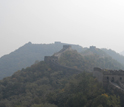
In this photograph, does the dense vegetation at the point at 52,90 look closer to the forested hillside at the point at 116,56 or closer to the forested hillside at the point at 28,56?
the forested hillside at the point at 28,56

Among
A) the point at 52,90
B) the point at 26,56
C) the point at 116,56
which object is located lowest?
the point at 52,90

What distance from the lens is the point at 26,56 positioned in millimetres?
123250

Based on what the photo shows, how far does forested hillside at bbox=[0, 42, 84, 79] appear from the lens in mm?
106750

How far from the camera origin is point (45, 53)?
123688 millimetres

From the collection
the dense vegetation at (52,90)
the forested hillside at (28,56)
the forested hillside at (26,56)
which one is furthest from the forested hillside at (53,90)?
the forested hillside at (26,56)

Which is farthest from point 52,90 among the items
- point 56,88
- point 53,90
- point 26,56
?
point 26,56

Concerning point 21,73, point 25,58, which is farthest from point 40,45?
point 21,73

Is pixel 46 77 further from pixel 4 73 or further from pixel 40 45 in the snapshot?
pixel 40 45

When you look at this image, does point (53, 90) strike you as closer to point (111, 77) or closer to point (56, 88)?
point (56, 88)

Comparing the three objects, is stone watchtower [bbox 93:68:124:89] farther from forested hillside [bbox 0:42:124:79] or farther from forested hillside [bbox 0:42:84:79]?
forested hillside [bbox 0:42:84:79]

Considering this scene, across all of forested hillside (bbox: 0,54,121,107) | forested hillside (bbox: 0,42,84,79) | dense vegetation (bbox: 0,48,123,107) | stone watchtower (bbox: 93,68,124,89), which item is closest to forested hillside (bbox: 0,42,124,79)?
forested hillside (bbox: 0,42,84,79)

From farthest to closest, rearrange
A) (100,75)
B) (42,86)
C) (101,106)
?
1. (42,86)
2. (100,75)
3. (101,106)

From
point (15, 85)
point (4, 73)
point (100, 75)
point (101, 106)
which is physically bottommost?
point (4, 73)

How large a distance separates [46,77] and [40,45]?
93542 millimetres
